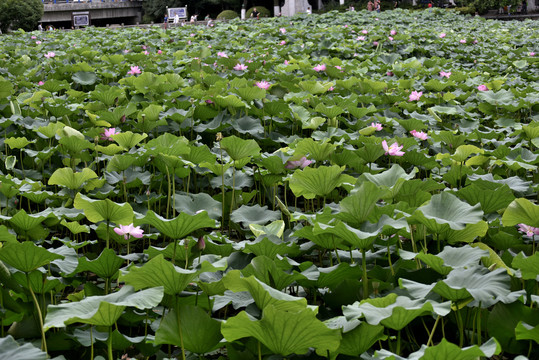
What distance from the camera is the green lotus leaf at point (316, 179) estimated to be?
57.9 inches

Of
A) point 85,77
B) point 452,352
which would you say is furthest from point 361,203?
point 85,77

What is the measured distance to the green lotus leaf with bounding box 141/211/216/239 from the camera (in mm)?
1194

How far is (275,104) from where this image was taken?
8.61ft

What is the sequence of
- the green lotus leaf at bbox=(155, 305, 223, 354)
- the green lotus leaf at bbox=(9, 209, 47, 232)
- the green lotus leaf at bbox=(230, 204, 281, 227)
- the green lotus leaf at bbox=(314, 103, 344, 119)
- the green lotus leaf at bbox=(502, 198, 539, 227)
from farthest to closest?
1. the green lotus leaf at bbox=(314, 103, 344, 119)
2. the green lotus leaf at bbox=(230, 204, 281, 227)
3. the green lotus leaf at bbox=(9, 209, 47, 232)
4. the green lotus leaf at bbox=(502, 198, 539, 227)
5. the green lotus leaf at bbox=(155, 305, 223, 354)

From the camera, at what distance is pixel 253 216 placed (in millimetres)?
1760

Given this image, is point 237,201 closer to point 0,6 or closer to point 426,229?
point 426,229

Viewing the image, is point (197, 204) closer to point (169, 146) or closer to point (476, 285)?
point (169, 146)

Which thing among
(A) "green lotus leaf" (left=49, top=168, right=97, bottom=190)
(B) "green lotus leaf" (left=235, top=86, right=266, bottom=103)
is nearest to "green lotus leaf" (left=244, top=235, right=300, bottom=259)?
(A) "green lotus leaf" (left=49, top=168, right=97, bottom=190)

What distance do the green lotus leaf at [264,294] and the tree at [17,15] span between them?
18.9m

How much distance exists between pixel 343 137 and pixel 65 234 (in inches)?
44.7

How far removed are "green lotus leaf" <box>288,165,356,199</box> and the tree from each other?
729 inches

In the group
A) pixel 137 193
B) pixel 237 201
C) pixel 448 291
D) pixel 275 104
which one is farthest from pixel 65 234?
pixel 448 291

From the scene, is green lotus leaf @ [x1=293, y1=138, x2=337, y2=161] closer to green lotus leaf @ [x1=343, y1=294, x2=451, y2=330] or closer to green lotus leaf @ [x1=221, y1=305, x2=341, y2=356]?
green lotus leaf @ [x1=343, y1=294, x2=451, y2=330]

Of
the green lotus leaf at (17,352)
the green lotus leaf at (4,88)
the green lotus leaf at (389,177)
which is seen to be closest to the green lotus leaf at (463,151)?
the green lotus leaf at (389,177)
